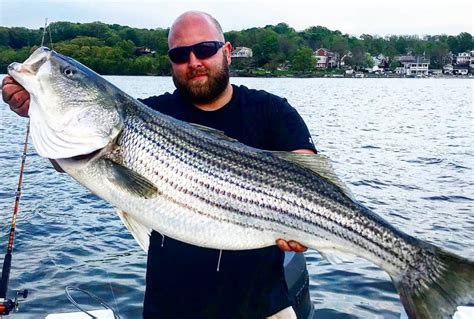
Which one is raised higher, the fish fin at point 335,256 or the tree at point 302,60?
the tree at point 302,60

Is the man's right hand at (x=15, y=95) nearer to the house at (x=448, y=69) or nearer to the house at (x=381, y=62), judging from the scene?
the house at (x=381, y=62)

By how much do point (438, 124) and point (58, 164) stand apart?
32690mm

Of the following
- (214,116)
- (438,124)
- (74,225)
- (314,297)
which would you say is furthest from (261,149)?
(438,124)

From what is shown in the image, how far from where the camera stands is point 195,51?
14.5ft

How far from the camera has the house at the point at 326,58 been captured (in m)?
152

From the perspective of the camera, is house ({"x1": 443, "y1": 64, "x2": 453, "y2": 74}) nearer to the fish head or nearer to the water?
the water

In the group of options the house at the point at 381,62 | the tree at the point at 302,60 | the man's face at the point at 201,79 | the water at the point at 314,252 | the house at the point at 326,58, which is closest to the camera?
the man's face at the point at 201,79

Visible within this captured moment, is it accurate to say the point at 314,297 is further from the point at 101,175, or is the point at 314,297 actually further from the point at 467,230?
the point at 101,175

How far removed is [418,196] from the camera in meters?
15.5

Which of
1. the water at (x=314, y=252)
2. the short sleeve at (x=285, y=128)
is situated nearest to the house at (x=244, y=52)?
the water at (x=314, y=252)

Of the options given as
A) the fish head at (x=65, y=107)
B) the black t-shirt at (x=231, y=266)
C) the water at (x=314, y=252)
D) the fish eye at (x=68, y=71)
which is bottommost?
the water at (x=314, y=252)

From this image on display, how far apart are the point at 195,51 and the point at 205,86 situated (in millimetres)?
295

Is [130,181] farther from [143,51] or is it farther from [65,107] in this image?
[143,51]

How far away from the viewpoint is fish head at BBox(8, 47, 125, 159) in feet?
12.6
